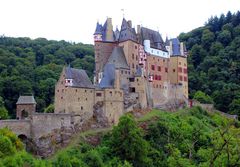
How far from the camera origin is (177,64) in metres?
72.7

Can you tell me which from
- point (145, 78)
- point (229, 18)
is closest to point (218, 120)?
point (145, 78)

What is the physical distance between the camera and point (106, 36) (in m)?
66.1

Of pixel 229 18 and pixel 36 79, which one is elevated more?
pixel 229 18

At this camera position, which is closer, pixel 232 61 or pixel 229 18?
pixel 232 61

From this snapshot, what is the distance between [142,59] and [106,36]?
268 inches

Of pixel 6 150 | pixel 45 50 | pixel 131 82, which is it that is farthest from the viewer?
pixel 45 50

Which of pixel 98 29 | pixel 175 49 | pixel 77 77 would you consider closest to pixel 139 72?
pixel 98 29

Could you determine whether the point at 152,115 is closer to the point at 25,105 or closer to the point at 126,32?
the point at 126,32

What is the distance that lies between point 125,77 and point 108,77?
12.2 feet

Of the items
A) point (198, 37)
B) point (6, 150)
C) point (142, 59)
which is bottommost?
point (6, 150)

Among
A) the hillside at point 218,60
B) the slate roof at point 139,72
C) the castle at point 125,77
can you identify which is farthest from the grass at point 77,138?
the hillside at point 218,60

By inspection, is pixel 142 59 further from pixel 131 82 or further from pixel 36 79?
pixel 36 79

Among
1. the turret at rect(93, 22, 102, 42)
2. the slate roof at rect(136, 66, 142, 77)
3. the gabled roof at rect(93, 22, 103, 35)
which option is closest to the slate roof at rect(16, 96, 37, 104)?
the turret at rect(93, 22, 102, 42)

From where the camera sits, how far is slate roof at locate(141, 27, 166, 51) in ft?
228
